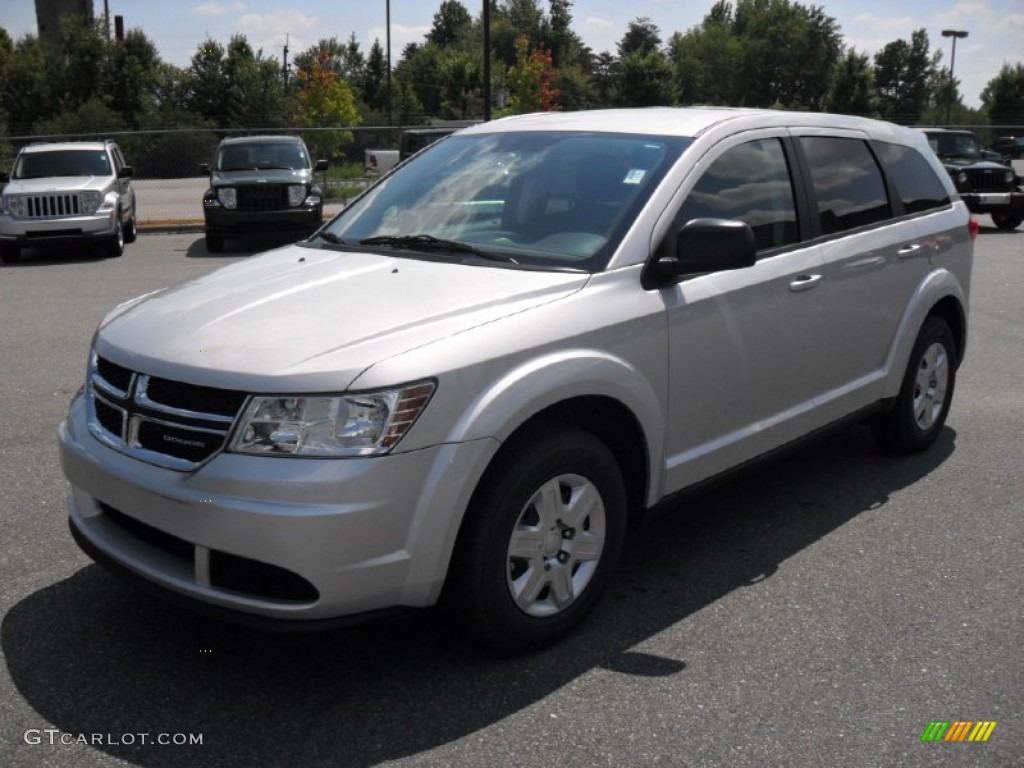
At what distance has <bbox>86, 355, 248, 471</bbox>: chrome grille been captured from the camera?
3250 mm

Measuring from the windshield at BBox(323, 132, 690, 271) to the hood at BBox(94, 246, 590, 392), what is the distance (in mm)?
218

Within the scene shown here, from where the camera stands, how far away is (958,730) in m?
3.27

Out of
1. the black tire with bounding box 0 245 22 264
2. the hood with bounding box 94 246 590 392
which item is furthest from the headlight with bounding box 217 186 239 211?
the hood with bounding box 94 246 590 392

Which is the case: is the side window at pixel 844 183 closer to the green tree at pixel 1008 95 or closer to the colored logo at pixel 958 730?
the colored logo at pixel 958 730

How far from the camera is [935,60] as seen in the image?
99.2m

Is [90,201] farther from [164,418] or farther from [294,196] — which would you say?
[164,418]

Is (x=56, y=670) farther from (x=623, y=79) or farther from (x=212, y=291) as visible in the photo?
(x=623, y=79)

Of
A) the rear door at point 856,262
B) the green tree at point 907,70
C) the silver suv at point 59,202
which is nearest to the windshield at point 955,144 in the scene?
the silver suv at point 59,202

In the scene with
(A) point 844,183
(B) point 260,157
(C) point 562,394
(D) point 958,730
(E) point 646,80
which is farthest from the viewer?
(E) point 646,80

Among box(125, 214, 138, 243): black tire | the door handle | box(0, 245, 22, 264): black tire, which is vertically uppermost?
the door handle

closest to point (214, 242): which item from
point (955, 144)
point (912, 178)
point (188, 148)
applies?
point (912, 178)

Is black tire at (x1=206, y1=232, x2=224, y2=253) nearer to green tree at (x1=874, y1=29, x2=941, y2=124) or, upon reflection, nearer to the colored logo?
the colored logo

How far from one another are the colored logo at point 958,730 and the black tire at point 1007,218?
748 inches

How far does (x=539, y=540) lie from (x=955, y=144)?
64.3 feet
